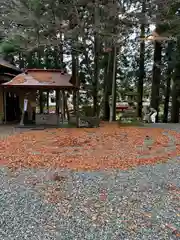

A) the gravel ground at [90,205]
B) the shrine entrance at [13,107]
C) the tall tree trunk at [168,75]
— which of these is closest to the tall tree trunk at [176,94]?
the tall tree trunk at [168,75]

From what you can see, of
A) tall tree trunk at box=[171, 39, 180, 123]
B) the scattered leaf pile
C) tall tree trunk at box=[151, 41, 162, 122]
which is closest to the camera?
the scattered leaf pile

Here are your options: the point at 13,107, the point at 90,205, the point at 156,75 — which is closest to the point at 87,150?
the point at 90,205

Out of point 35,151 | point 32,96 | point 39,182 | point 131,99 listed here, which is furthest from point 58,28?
point 131,99

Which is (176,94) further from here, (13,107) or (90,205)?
(90,205)

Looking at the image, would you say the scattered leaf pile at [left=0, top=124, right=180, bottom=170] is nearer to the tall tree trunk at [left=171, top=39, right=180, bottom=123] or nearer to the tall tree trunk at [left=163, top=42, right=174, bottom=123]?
the tall tree trunk at [left=171, top=39, right=180, bottom=123]

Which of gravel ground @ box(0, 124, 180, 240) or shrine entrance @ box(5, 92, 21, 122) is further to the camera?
shrine entrance @ box(5, 92, 21, 122)

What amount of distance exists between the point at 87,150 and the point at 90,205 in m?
3.74

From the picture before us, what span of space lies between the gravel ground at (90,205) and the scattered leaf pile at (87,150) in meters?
0.62

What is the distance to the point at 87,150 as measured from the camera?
734 cm

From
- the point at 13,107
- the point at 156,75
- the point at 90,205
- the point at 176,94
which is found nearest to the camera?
the point at 90,205

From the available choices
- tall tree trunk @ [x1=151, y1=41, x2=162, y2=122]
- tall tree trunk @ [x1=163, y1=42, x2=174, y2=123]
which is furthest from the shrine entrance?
tall tree trunk @ [x1=163, y1=42, x2=174, y2=123]

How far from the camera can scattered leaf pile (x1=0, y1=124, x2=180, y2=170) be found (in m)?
5.89

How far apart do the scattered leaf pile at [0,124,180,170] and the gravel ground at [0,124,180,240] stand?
0.62m

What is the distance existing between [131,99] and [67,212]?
21.4 meters
